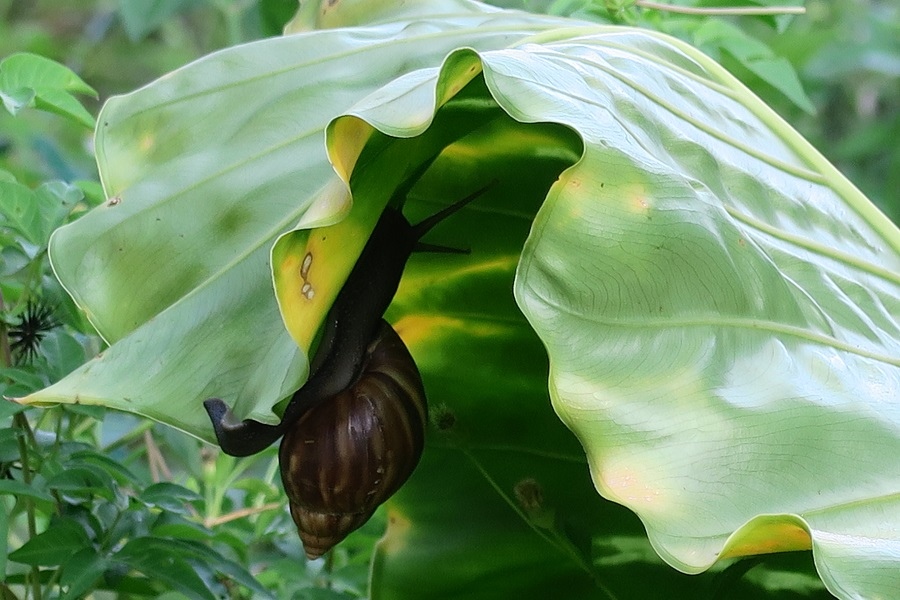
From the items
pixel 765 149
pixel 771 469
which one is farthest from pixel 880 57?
pixel 771 469

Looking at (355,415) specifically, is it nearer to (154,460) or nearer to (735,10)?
(154,460)

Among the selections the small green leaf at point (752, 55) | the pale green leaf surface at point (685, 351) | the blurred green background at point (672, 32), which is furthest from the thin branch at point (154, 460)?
the small green leaf at point (752, 55)

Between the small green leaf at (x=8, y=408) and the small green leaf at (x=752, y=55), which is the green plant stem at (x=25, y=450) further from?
the small green leaf at (x=752, y=55)

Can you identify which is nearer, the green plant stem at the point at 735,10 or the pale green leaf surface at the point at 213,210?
the pale green leaf surface at the point at 213,210

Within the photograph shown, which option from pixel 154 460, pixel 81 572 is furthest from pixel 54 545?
pixel 154 460

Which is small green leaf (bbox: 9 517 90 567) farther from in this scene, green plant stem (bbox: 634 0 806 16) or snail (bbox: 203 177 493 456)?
green plant stem (bbox: 634 0 806 16)

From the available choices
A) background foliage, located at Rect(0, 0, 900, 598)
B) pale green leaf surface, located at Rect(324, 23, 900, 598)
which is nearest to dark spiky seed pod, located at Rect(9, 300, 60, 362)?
background foliage, located at Rect(0, 0, 900, 598)

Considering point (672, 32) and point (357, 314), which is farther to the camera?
point (672, 32)
